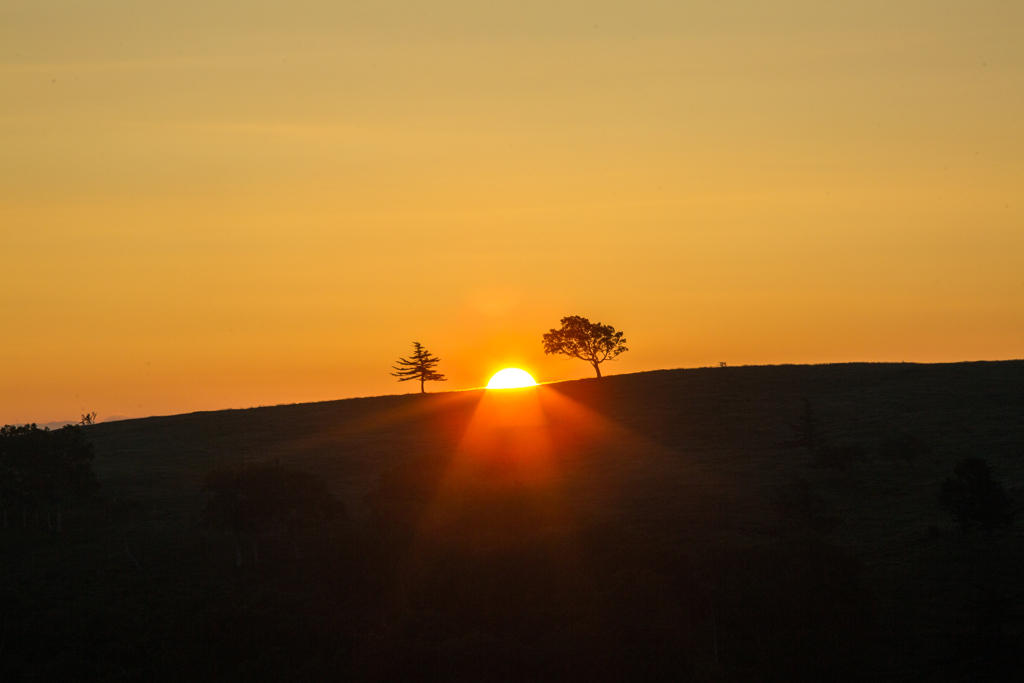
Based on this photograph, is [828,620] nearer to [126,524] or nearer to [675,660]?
[675,660]

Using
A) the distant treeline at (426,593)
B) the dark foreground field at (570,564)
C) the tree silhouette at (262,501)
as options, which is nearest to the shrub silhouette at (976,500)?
the distant treeline at (426,593)

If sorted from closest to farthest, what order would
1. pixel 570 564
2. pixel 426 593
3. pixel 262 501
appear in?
1. pixel 570 564
2. pixel 426 593
3. pixel 262 501

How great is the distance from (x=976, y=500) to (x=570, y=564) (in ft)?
80.9

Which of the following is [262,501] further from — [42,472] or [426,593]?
[42,472]

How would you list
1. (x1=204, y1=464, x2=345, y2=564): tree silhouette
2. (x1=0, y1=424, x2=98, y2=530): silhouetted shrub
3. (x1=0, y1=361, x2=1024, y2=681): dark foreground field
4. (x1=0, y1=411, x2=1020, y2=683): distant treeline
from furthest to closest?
(x1=0, y1=424, x2=98, y2=530): silhouetted shrub
(x1=204, y1=464, x2=345, y2=564): tree silhouette
(x1=0, y1=411, x2=1020, y2=683): distant treeline
(x1=0, y1=361, x2=1024, y2=681): dark foreground field

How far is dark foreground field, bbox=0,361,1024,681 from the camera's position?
4731 centimetres

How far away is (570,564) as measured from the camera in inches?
2282

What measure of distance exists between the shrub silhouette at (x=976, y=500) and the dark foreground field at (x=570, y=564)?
105 cm

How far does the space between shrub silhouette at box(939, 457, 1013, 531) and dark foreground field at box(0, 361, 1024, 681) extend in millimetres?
1047

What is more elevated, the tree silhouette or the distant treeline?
the tree silhouette

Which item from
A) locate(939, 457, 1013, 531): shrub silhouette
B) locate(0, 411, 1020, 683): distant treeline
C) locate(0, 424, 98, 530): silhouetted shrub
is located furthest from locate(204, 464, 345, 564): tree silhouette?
locate(939, 457, 1013, 531): shrub silhouette

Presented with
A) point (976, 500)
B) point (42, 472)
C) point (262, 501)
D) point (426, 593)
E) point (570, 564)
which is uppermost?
point (42, 472)

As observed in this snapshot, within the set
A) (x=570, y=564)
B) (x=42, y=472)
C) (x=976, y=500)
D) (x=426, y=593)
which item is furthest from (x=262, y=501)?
(x=976, y=500)

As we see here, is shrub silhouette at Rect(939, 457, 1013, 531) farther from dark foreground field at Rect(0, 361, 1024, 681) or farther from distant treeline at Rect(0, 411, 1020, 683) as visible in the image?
dark foreground field at Rect(0, 361, 1024, 681)
